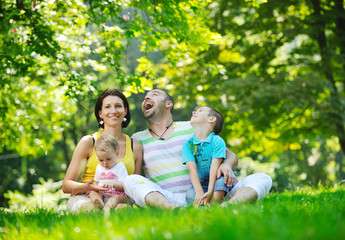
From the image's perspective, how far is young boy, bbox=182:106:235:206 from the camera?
3.54 m

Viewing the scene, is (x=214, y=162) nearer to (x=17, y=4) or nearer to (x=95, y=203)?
(x=95, y=203)

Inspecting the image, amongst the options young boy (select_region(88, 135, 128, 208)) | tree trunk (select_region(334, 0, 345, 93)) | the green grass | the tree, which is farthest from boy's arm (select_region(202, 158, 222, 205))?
tree trunk (select_region(334, 0, 345, 93))

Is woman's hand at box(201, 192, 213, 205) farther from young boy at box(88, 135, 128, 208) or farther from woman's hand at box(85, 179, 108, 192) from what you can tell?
woman's hand at box(85, 179, 108, 192)

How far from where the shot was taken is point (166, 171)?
4145 millimetres

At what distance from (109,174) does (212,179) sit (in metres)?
1.12

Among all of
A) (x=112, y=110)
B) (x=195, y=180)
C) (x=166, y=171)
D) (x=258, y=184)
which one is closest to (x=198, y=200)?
(x=195, y=180)

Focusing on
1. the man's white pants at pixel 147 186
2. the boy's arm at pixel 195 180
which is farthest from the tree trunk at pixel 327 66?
the boy's arm at pixel 195 180

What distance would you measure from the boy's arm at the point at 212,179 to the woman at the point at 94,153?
40.0 inches

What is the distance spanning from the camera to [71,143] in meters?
27.5

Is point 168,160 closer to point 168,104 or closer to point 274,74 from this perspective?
point 168,104

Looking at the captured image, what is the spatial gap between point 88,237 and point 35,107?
939 cm

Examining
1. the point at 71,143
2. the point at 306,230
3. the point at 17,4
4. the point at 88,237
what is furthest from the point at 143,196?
the point at 71,143

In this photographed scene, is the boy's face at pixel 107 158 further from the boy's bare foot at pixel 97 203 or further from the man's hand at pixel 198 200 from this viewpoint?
the man's hand at pixel 198 200

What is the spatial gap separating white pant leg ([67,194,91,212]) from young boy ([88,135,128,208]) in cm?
9
